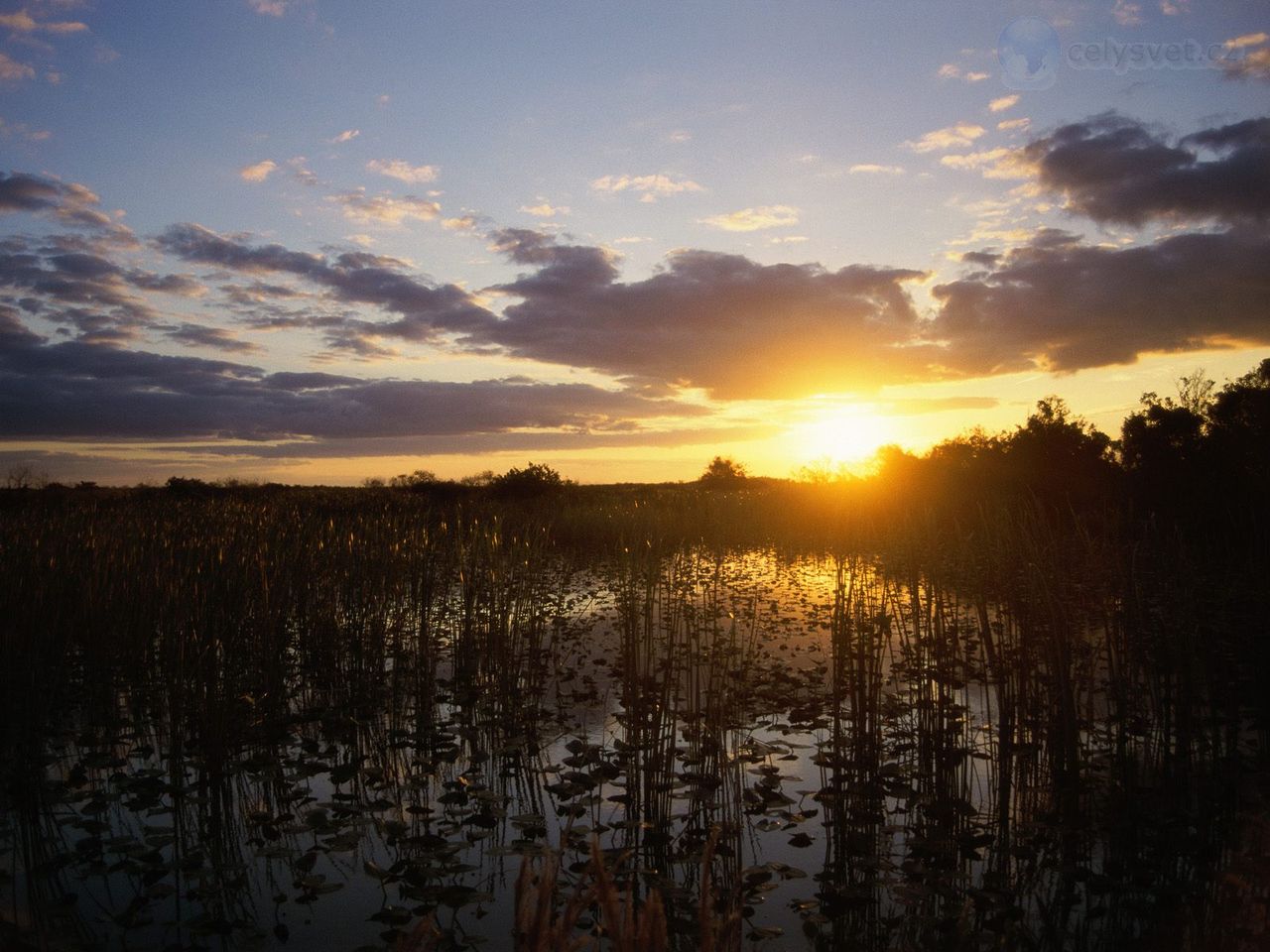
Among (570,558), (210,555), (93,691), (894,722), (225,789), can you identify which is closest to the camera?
(225,789)

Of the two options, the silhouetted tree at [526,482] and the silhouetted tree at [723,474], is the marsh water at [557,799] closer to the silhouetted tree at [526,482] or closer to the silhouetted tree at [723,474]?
the silhouetted tree at [526,482]

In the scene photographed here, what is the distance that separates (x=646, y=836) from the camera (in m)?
4.36

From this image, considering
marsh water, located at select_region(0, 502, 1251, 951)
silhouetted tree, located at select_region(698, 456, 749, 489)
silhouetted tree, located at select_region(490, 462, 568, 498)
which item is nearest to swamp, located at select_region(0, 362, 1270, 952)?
marsh water, located at select_region(0, 502, 1251, 951)

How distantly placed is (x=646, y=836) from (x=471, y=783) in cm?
147

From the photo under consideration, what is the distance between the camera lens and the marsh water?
361 cm

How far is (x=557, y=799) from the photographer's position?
5.02 m

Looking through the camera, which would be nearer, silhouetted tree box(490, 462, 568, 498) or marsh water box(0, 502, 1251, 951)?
marsh water box(0, 502, 1251, 951)

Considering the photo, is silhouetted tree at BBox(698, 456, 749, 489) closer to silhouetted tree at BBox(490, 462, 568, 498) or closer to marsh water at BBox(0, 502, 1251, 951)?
silhouetted tree at BBox(490, 462, 568, 498)

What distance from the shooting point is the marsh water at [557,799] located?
3.61 m

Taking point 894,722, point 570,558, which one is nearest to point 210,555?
point 894,722

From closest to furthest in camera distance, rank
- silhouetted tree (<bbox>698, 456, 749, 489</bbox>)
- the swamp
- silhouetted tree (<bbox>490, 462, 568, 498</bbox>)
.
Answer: the swamp, silhouetted tree (<bbox>490, 462, 568, 498</bbox>), silhouetted tree (<bbox>698, 456, 749, 489</bbox>)

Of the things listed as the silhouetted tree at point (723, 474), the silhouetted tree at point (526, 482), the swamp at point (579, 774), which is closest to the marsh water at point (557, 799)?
the swamp at point (579, 774)

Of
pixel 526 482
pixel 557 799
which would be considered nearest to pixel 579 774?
pixel 557 799

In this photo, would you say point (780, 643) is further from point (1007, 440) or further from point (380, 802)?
point (1007, 440)
